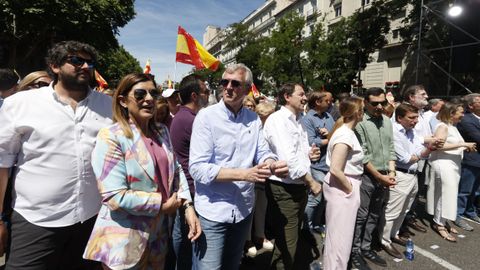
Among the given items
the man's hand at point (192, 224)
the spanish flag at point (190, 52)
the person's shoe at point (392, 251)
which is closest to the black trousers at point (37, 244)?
the man's hand at point (192, 224)

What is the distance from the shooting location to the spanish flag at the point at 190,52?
631 centimetres

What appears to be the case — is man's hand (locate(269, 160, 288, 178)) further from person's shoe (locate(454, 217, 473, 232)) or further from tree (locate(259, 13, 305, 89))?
tree (locate(259, 13, 305, 89))

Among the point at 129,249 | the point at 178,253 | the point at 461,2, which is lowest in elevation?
the point at 178,253

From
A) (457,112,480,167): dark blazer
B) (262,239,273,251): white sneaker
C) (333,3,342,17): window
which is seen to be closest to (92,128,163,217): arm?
(262,239,273,251): white sneaker

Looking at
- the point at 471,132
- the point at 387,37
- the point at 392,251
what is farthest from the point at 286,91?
the point at 387,37

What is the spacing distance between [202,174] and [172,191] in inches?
9.2

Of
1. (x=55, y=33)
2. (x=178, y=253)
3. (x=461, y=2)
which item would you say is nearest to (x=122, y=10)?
(x=55, y=33)

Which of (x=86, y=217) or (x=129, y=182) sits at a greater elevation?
(x=129, y=182)

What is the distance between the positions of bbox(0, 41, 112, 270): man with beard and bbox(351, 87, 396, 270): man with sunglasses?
293 cm

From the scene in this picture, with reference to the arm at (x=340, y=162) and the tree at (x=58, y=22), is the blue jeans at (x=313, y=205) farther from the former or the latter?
the tree at (x=58, y=22)

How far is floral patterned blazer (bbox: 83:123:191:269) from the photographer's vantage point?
1.68 metres

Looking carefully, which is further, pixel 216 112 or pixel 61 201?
pixel 216 112

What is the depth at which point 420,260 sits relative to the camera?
12.7 ft

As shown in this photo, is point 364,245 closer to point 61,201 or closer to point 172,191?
point 172,191
